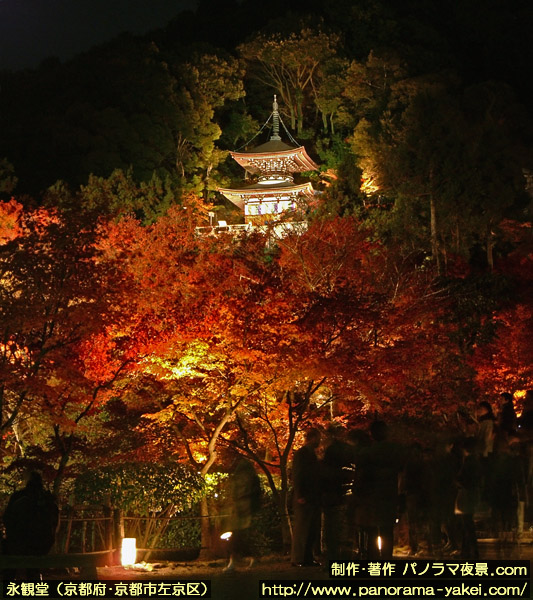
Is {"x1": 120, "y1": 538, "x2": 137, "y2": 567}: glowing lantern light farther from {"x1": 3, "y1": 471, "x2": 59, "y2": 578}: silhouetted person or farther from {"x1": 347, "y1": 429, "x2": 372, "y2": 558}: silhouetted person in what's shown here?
{"x1": 347, "y1": 429, "x2": 372, "y2": 558}: silhouetted person

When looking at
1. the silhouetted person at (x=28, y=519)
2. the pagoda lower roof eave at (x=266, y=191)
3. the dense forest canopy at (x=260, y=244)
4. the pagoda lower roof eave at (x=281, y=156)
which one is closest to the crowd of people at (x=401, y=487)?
the silhouetted person at (x=28, y=519)

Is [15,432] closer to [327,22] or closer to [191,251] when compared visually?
[191,251]

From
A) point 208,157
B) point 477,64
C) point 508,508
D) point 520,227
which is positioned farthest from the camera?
point 477,64

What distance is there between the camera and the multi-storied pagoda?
44750mm

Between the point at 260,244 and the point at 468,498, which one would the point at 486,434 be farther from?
the point at 260,244

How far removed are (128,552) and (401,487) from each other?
16.2 ft

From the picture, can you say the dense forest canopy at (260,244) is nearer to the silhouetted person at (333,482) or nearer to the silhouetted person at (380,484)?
the silhouetted person at (333,482)

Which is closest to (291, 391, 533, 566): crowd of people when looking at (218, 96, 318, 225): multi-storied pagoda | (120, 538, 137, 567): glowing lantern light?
(120, 538, 137, 567): glowing lantern light

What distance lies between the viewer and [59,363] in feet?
46.6

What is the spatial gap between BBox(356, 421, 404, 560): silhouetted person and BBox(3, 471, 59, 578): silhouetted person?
3.46 metres

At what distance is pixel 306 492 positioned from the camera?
914cm

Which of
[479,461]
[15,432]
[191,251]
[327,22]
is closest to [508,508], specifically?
[479,461]

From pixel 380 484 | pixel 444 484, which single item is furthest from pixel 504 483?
pixel 380 484

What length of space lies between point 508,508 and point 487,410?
1.28 metres
